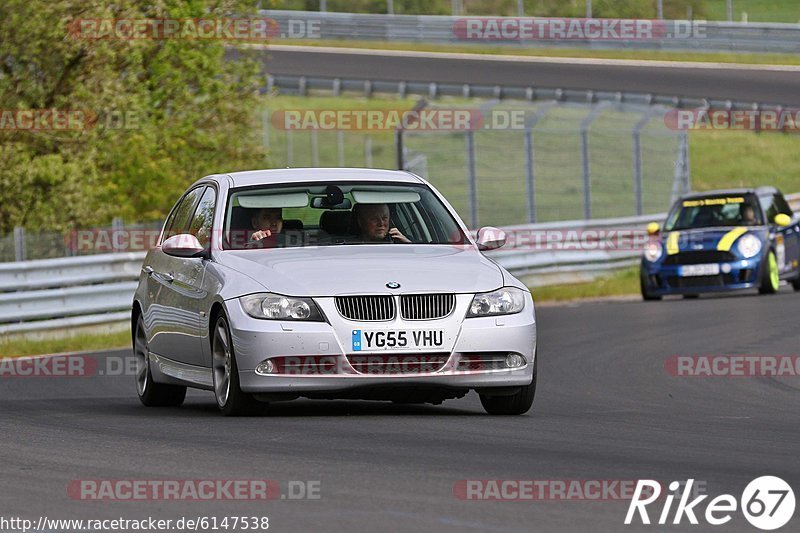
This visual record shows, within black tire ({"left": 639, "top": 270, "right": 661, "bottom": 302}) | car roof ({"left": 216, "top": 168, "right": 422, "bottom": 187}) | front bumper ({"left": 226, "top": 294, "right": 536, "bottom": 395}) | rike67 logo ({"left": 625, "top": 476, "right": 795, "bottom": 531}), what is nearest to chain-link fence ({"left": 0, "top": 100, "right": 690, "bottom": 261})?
black tire ({"left": 639, "top": 270, "right": 661, "bottom": 302})

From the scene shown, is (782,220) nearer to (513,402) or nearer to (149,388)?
(149,388)

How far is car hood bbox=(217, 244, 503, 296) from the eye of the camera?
9.96 meters

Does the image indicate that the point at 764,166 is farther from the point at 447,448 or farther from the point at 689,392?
the point at 447,448

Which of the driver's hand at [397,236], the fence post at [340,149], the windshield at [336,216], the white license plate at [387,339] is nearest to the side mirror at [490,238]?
the windshield at [336,216]

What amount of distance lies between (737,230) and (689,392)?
11.6 m

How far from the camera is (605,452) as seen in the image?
859 cm

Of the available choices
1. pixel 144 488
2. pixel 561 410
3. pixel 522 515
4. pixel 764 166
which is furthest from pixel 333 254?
pixel 764 166

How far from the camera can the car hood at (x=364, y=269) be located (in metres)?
9.96

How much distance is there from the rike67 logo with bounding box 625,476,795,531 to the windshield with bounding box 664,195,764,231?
1752 cm

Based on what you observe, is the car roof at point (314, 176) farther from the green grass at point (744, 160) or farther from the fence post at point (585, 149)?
the green grass at point (744, 160)

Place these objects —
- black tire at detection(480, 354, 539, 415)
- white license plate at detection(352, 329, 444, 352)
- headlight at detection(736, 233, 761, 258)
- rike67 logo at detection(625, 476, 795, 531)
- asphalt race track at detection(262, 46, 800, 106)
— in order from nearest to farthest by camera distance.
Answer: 1. rike67 logo at detection(625, 476, 795, 531)
2. white license plate at detection(352, 329, 444, 352)
3. black tire at detection(480, 354, 539, 415)
4. headlight at detection(736, 233, 761, 258)
5. asphalt race track at detection(262, 46, 800, 106)

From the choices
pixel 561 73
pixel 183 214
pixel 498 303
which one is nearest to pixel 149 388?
pixel 183 214

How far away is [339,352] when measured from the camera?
388 inches

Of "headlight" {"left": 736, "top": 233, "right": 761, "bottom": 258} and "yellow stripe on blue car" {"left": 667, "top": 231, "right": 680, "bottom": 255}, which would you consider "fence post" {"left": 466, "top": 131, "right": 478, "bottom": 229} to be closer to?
"yellow stripe on blue car" {"left": 667, "top": 231, "right": 680, "bottom": 255}
